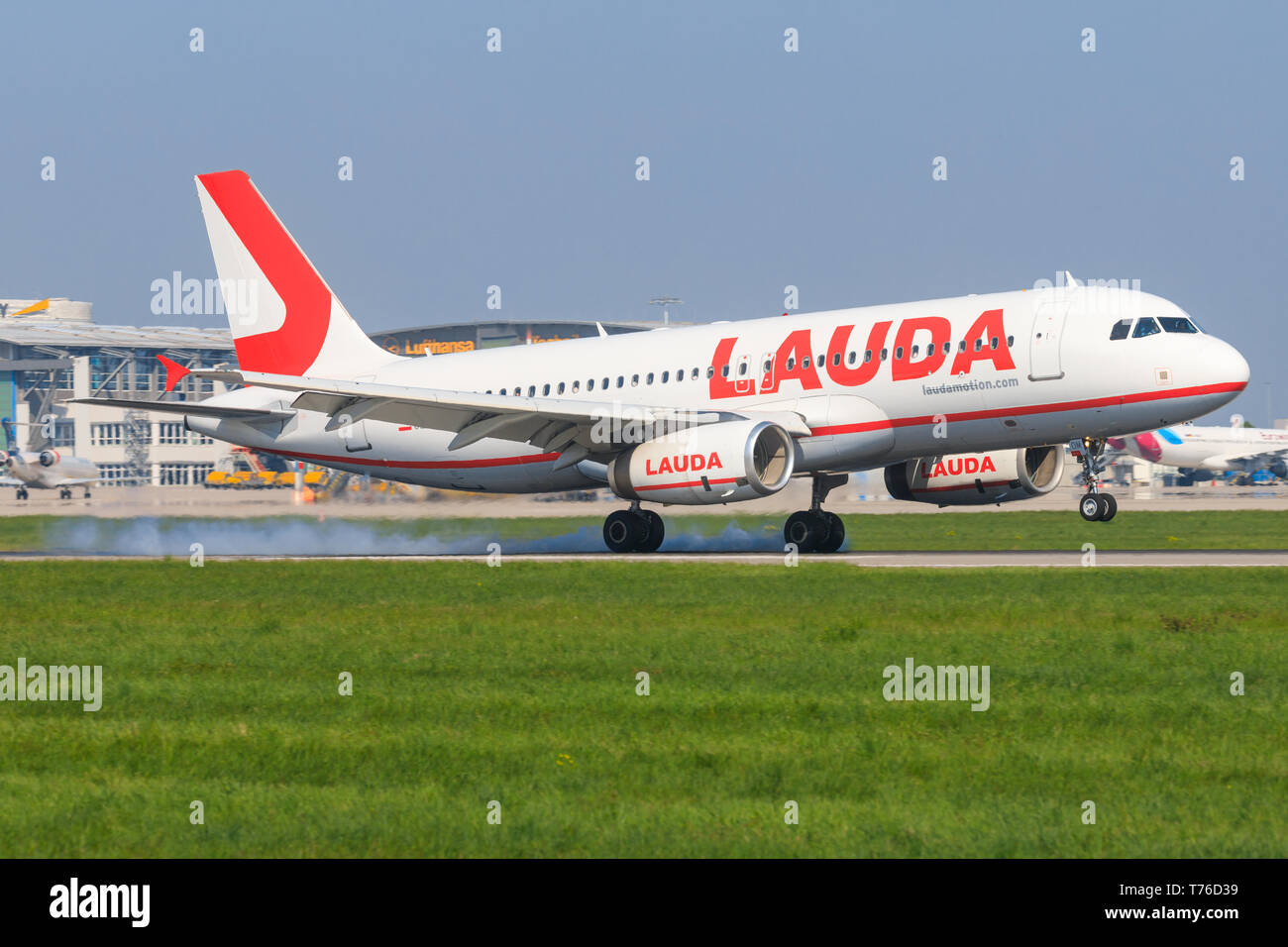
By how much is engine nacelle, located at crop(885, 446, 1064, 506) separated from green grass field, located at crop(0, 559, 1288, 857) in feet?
36.4

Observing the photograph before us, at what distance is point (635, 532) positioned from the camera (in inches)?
1259

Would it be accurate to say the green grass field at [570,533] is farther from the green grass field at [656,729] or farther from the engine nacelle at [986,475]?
the green grass field at [656,729]

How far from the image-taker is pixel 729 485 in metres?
28.0

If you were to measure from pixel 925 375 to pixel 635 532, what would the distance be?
23.5 feet

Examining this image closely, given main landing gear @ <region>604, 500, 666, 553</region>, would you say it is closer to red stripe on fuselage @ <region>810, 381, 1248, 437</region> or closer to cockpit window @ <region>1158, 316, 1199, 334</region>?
red stripe on fuselage @ <region>810, 381, 1248, 437</region>

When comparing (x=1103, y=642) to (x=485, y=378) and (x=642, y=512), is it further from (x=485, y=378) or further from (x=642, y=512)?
(x=485, y=378)

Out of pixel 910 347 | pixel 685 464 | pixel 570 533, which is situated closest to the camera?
pixel 685 464

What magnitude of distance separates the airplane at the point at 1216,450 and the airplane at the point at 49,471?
7546 centimetres

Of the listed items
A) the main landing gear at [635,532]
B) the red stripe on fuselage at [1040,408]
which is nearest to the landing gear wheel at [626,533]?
the main landing gear at [635,532]

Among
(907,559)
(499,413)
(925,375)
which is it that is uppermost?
(925,375)

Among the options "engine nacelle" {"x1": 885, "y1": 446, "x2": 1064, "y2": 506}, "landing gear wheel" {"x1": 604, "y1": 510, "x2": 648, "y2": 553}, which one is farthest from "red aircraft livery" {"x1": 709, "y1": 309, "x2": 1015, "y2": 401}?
"engine nacelle" {"x1": 885, "y1": 446, "x2": 1064, "y2": 506}

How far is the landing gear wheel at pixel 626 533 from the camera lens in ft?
105

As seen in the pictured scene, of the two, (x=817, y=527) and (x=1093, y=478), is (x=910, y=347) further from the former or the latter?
(x=817, y=527)

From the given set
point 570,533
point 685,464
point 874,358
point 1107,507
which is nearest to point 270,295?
point 570,533
